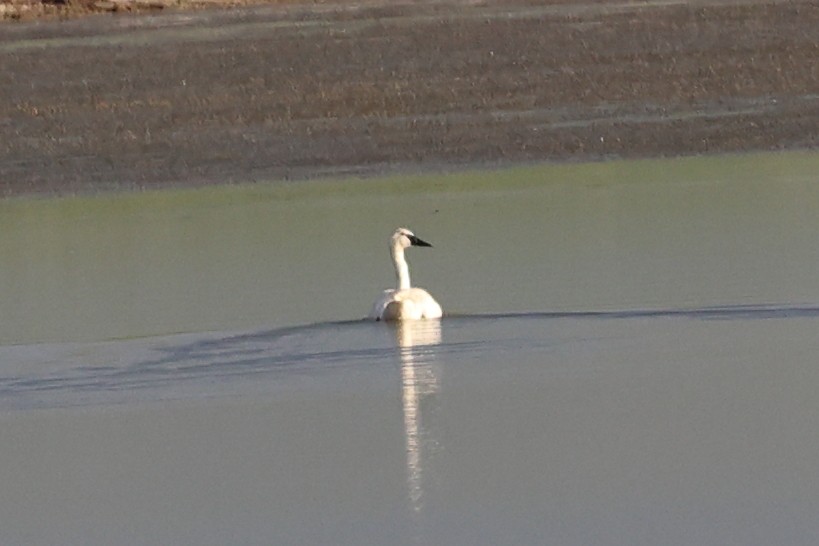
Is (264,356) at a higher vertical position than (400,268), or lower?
lower

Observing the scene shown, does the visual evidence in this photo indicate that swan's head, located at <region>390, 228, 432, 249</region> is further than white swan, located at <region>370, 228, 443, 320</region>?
Yes

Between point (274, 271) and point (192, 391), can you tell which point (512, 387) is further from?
point (274, 271)

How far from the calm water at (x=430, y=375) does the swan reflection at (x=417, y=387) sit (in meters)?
0.02

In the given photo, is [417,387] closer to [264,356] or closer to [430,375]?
[430,375]

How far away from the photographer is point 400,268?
12.4 metres

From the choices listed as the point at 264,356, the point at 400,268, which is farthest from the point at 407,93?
the point at 264,356

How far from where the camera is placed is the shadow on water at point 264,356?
1001 centimetres

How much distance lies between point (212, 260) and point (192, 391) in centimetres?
403

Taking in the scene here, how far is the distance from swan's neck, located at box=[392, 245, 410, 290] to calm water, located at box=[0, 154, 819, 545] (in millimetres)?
233

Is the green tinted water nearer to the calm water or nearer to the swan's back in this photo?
the calm water

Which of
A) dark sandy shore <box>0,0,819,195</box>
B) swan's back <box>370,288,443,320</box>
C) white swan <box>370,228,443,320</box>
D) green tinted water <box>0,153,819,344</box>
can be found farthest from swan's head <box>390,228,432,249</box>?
dark sandy shore <box>0,0,819,195</box>

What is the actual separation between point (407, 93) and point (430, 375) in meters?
10.5

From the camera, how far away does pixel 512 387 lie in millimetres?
9562

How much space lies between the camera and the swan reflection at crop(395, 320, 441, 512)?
324 inches
